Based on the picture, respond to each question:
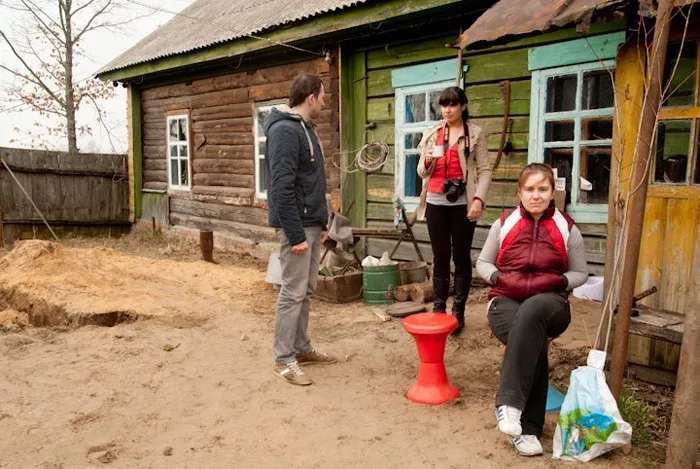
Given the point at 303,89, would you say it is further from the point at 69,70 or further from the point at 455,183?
the point at 69,70

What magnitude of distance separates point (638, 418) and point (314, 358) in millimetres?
2044

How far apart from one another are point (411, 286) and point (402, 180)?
1556 mm

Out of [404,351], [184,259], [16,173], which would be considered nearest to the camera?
[404,351]

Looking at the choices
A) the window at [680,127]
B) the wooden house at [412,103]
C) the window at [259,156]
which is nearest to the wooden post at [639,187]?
the wooden house at [412,103]

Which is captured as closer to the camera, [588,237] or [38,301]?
[588,237]

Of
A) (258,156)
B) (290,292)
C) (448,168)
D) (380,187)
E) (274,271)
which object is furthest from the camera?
(258,156)

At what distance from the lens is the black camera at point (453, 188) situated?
4145mm

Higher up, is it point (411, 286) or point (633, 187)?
point (633, 187)

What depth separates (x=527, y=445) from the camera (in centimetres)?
268

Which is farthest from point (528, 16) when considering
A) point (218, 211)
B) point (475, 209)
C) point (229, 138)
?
point (218, 211)

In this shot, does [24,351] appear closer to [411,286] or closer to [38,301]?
[38,301]

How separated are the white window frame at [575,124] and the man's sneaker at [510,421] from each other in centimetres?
287

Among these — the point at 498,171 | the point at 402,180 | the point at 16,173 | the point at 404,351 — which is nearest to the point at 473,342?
the point at 404,351

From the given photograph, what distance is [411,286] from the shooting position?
229 inches
